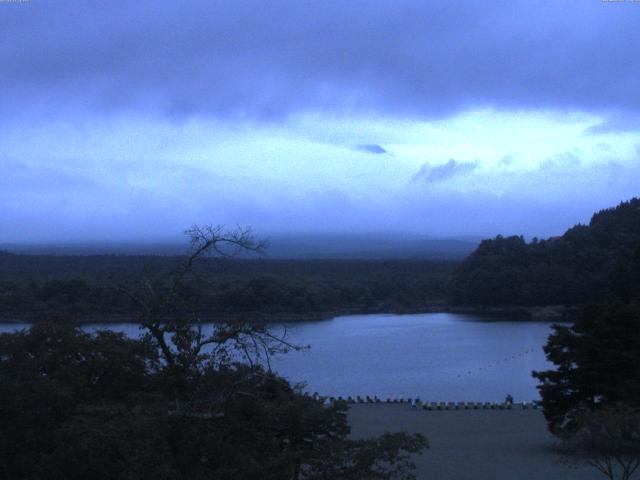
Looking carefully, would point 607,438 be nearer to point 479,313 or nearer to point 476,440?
point 476,440

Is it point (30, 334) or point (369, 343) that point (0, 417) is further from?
point (369, 343)

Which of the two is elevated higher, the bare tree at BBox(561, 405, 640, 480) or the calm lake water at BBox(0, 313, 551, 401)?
the bare tree at BBox(561, 405, 640, 480)

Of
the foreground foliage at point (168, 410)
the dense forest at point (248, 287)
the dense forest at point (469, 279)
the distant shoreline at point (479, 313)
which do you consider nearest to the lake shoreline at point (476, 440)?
the dense forest at point (248, 287)

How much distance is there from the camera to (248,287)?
3528 cm

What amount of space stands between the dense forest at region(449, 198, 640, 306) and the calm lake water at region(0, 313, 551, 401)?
4906 mm

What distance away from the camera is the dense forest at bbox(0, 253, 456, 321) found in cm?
2219

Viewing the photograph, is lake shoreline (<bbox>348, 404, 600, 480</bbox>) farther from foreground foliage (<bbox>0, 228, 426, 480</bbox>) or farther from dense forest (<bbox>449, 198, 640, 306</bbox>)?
dense forest (<bbox>449, 198, 640, 306</bbox>)

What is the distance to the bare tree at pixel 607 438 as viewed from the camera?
29.5ft

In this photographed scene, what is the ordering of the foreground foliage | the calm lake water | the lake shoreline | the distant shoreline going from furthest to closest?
the distant shoreline → the calm lake water → the lake shoreline → the foreground foliage

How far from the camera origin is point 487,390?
79.7 ft

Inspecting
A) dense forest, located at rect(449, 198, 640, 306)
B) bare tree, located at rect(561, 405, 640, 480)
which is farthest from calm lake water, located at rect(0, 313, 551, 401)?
bare tree, located at rect(561, 405, 640, 480)

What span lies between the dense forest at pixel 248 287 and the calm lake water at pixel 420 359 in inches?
60.9

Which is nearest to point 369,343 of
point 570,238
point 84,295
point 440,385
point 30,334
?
point 440,385

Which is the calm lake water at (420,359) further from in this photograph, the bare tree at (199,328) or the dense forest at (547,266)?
the bare tree at (199,328)
